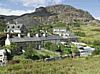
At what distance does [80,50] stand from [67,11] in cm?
12044

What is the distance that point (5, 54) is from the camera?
91.2ft

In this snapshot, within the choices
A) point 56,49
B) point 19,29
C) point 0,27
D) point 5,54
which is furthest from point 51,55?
point 0,27

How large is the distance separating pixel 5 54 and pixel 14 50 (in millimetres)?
3105

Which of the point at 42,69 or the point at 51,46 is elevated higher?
the point at 51,46

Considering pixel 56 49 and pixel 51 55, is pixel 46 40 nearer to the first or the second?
pixel 56 49

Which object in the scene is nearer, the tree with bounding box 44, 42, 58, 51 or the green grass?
the green grass

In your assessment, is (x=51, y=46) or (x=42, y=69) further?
(x=51, y=46)

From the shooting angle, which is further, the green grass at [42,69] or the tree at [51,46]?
the tree at [51,46]

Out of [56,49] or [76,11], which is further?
[76,11]

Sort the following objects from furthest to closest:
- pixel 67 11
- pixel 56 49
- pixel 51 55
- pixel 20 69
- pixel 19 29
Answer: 1. pixel 67 11
2. pixel 19 29
3. pixel 56 49
4. pixel 51 55
5. pixel 20 69

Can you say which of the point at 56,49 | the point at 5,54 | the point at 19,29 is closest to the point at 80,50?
the point at 56,49

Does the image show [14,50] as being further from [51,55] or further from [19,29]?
[19,29]

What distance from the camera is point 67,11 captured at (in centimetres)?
15488

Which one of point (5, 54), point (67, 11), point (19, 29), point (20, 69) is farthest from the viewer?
point (67, 11)
